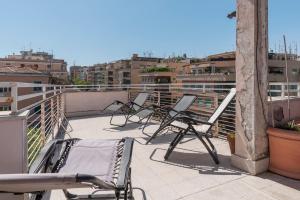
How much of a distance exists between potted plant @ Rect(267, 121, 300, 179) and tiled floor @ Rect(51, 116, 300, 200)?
0.10 metres

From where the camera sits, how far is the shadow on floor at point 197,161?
298 cm

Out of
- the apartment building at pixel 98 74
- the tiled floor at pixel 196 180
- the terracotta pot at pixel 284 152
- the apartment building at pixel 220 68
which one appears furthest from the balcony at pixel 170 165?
the apartment building at pixel 98 74

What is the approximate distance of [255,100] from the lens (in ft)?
9.30

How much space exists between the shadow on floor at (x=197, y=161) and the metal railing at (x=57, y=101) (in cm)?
81

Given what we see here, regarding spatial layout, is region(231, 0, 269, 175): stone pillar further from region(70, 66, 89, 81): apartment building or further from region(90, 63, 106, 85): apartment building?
region(70, 66, 89, 81): apartment building

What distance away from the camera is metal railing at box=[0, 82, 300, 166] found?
209cm

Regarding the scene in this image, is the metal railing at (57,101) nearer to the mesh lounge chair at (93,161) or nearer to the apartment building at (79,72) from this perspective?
the mesh lounge chair at (93,161)

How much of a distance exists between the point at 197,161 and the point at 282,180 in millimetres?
1052

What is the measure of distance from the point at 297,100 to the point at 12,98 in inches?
180

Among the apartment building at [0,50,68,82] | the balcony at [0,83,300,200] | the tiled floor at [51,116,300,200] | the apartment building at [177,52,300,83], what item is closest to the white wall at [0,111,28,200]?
the balcony at [0,83,300,200]

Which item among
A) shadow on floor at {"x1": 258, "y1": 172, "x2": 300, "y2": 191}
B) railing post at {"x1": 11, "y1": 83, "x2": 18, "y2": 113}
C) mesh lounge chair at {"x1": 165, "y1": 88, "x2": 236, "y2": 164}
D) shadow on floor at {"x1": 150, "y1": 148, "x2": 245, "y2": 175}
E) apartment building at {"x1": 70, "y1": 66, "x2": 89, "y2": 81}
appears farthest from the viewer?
apartment building at {"x1": 70, "y1": 66, "x2": 89, "y2": 81}

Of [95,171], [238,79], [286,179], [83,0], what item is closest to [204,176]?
[286,179]

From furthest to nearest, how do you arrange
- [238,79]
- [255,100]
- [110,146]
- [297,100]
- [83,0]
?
[83,0] < [297,100] < [238,79] < [255,100] < [110,146]

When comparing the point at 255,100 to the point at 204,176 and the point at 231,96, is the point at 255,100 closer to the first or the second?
the point at 231,96
